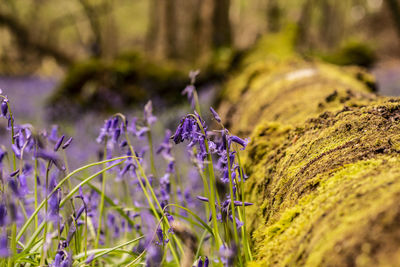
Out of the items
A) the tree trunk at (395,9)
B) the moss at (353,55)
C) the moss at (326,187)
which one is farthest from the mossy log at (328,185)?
the moss at (353,55)

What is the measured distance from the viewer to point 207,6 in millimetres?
12414

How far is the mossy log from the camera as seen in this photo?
1077mm

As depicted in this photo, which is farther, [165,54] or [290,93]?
[165,54]

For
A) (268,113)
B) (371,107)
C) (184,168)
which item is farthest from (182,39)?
(371,107)

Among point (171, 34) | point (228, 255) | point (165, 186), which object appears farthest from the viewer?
point (171, 34)

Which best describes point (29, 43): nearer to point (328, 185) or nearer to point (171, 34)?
point (171, 34)

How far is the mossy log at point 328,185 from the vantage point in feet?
3.53

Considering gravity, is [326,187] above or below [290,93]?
below

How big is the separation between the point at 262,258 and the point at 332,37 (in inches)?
1365

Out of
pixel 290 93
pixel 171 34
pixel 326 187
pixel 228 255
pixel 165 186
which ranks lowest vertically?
pixel 228 255

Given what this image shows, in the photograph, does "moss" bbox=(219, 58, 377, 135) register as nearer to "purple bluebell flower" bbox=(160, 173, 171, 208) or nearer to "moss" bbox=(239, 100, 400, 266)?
"moss" bbox=(239, 100, 400, 266)

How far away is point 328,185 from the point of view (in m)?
1.58

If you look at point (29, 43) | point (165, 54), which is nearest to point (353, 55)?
point (165, 54)

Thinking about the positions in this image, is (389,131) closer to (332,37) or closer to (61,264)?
(61,264)
